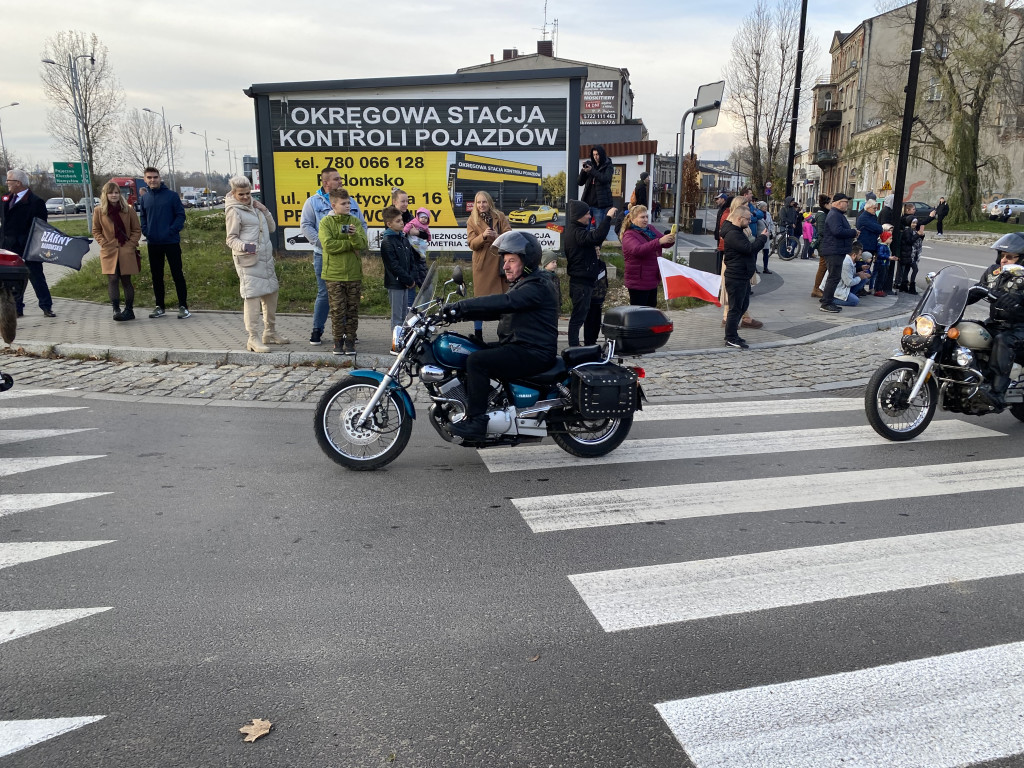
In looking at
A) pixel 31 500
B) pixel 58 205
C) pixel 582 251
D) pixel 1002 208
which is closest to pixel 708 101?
pixel 582 251

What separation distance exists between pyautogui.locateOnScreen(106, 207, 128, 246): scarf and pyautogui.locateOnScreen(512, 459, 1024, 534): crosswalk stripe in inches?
334

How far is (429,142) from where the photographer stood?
15.4 metres

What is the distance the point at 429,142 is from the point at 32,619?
13069mm

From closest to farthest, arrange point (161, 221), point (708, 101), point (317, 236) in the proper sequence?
point (317, 236) < point (161, 221) < point (708, 101)

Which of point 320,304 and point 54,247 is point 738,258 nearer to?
point 320,304

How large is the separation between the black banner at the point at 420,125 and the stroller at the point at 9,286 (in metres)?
8.67

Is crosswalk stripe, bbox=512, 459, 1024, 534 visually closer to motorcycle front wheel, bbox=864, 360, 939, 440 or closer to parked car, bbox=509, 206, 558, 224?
motorcycle front wheel, bbox=864, 360, 939, 440

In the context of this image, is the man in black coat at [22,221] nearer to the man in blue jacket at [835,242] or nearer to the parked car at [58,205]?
the man in blue jacket at [835,242]

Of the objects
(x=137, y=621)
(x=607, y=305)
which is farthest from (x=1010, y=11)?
(x=137, y=621)

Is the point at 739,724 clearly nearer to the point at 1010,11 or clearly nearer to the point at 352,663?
the point at 352,663

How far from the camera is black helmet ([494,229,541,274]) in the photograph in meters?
5.78

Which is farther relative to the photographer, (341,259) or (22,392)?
(341,259)

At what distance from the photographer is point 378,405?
5844mm

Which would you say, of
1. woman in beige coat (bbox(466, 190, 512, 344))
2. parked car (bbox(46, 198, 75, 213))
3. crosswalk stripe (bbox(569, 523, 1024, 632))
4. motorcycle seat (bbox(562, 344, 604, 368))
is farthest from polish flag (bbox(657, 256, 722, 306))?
parked car (bbox(46, 198, 75, 213))
